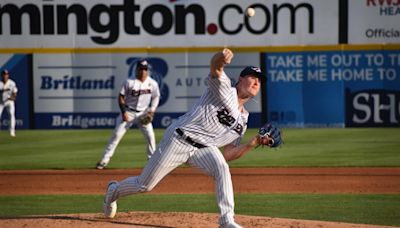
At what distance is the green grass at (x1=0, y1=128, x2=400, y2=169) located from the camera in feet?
53.7

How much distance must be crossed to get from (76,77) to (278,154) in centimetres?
850

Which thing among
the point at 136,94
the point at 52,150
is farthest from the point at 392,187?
the point at 52,150

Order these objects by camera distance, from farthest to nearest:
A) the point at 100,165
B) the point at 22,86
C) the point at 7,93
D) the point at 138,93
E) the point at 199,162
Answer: the point at 22,86 → the point at 7,93 → the point at 138,93 → the point at 100,165 → the point at 199,162

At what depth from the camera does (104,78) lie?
24.6 meters

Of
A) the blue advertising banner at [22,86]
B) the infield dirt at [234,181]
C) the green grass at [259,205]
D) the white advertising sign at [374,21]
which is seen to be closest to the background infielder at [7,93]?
the blue advertising banner at [22,86]

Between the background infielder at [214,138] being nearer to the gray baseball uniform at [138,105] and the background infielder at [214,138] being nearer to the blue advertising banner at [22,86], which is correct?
the gray baseball uniform at [138,105]

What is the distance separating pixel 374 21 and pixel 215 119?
17900mm

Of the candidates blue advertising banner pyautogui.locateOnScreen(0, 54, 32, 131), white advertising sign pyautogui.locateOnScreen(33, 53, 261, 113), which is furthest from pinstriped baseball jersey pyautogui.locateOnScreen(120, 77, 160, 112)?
blue advertising banner pyautogui.locateOnScreen(0, 54, 32, 131)

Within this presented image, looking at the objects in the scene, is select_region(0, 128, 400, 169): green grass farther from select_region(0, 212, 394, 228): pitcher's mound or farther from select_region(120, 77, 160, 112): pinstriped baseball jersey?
select_region(0, 212, 394, 228): pitcher's mound

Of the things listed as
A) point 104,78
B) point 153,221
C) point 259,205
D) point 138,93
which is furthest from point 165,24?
point 153,221

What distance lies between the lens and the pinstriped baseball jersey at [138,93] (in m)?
15.5

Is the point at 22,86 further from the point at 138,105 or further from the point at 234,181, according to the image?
the point at 234,181

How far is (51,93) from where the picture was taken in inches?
973

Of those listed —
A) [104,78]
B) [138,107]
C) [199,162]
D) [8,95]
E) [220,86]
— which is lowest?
[199,162]
